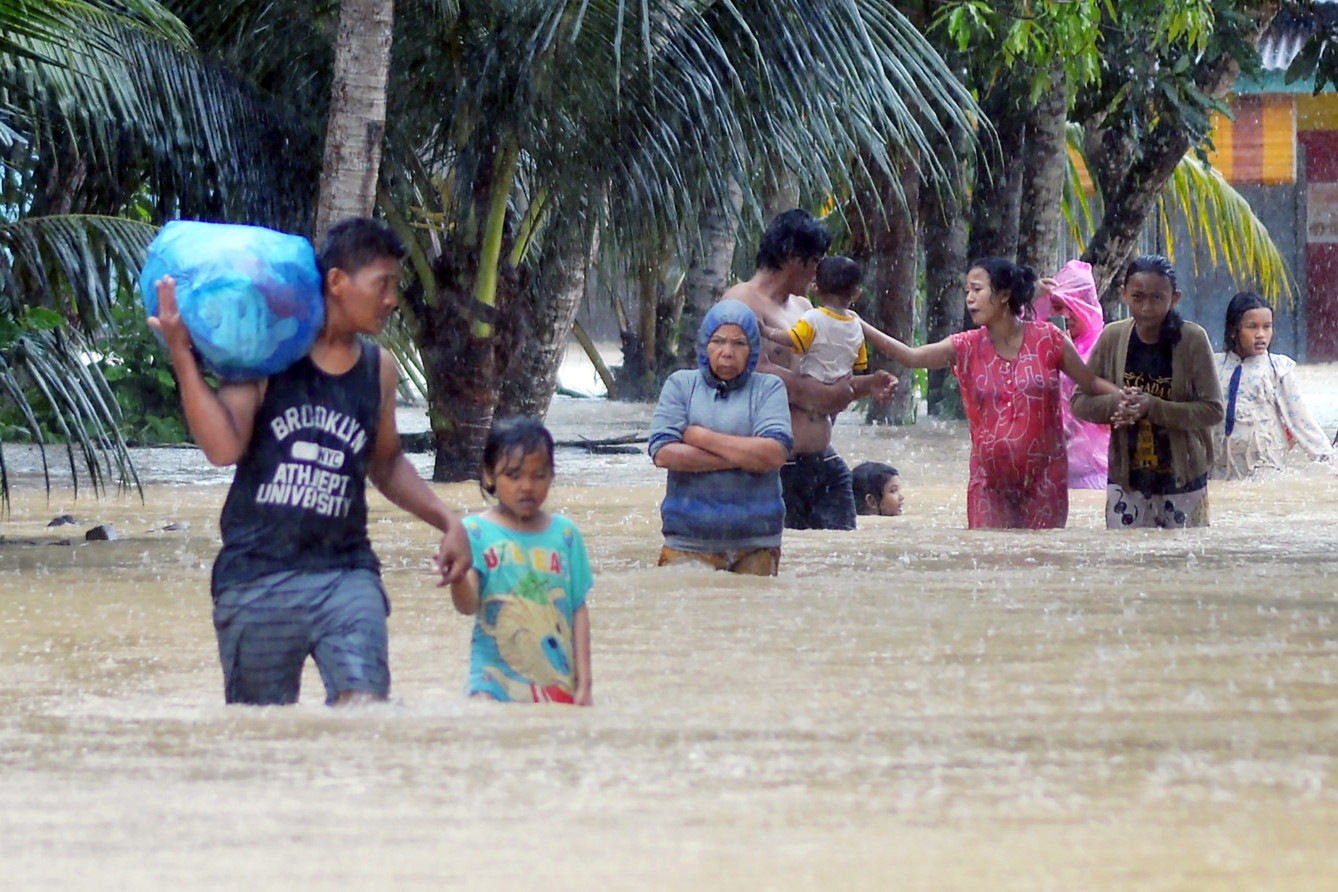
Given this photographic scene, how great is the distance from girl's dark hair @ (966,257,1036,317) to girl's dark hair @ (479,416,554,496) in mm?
3580

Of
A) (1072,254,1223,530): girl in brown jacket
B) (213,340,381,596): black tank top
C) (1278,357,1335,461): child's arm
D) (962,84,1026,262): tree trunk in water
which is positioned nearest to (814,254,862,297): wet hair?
(1072,254,1223,530): girl in brown jacket

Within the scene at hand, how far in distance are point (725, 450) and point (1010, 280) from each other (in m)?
2.05

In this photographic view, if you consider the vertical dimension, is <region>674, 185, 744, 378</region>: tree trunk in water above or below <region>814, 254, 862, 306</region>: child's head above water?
above

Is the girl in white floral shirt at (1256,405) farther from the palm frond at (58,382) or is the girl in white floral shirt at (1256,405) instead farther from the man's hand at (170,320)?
the man's hand at (170,320)

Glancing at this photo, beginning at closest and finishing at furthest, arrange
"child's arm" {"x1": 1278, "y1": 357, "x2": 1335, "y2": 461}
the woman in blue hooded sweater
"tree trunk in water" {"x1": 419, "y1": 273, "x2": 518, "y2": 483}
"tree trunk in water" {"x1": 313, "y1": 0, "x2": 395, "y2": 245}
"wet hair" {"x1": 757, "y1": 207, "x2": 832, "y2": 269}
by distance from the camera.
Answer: the woman in blue hooded sweater, "wet hair" {"x1": 757, "y1": 207, "x2": 832, "y2": 269}, "tree trunk in water" {"x1": 313, "y1": 0, "x2": 395, "y2": 245}, "child's arm" {"x1": 1278, "y1": 357, "x2": 1335, "y2": 461}, "tree trunk in water" {"x1": 419, "y1": 273, "x2": 518, "y2": 483}

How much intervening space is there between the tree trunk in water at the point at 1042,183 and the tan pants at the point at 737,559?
9.37 meters

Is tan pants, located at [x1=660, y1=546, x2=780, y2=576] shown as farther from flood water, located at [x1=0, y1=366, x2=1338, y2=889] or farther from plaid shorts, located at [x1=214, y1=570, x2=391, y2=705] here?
plaid shorts, located at [x1=214, y1=570, x2=391, y2=705]

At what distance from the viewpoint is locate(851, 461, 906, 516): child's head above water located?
10227mm

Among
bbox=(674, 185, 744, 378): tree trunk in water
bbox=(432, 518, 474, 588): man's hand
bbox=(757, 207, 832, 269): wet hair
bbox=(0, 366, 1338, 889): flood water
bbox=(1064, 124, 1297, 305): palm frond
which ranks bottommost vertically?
bbox=(0, 366, 1338, 889): flood water

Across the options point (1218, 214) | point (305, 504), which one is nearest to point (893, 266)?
point (1218, 214)

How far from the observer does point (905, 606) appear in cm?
627

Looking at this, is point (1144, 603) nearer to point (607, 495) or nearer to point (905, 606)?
point (905, 606)

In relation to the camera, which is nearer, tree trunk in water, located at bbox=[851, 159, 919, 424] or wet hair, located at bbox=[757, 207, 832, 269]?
wet hair, located at bbox=[757, 207, 832, 269]

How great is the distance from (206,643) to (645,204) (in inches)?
250
